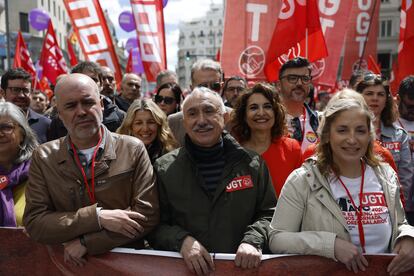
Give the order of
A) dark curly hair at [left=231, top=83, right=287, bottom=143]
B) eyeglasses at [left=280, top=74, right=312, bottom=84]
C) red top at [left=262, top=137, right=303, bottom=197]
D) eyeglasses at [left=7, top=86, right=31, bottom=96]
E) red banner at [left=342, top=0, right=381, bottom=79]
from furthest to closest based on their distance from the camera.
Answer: red banner at [left=342, top=0, right=381, bottom=79]
eyeglasses at [left=7, top=86, right=31, bottom=96]
eyeglasses at [left=280, top=74, right=312, bottom=84]
dark curly hair at [left=231, top=83, right=287, bottom=143]
red top at [left=262, top=137, right=303, bottom=197]

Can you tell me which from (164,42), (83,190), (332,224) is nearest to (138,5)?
(164,42)

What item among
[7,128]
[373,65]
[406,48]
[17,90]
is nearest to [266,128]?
[7,128]

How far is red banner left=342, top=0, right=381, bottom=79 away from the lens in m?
9.39

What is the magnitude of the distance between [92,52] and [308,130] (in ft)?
15.0

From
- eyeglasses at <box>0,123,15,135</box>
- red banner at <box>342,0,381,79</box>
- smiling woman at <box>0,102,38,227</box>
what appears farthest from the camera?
→ red banner at <box>342,0,381,79</box>

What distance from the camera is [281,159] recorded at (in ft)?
11.8

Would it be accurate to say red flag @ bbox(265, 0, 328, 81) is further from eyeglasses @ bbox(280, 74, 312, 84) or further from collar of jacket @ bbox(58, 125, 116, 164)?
collar of jacket @ bbox(58, 125, 116, 164)

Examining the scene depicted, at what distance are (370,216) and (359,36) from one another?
8114 mm

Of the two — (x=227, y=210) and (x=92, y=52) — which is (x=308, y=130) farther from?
(x=92, y=52)

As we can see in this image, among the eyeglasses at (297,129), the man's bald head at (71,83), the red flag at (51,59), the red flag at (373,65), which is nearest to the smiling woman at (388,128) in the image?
the eyeglasses at (297,129)

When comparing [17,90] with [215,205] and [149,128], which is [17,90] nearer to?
[149,128]

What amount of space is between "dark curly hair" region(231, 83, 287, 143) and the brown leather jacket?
125 centimetres

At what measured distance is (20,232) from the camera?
9.46ft

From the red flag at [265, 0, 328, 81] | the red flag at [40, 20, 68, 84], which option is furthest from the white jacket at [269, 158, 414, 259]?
the red flag at [40, 20, 68, 84]
